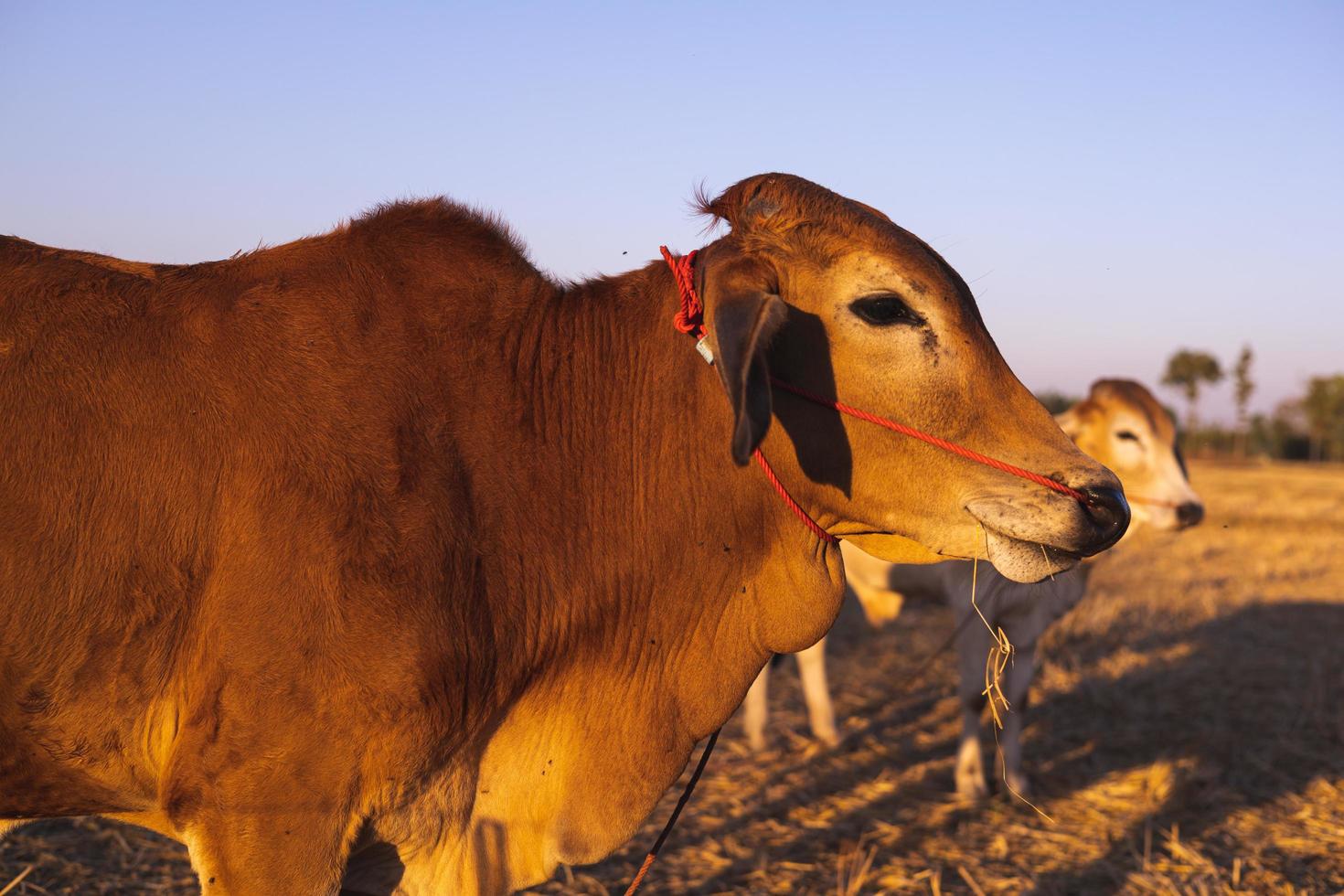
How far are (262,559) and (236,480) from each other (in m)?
0.20

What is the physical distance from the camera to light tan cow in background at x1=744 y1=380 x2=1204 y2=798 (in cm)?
670

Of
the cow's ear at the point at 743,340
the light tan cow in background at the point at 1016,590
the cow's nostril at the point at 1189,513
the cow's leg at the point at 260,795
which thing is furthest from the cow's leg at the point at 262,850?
the cow's nostril at the point at 1189,513

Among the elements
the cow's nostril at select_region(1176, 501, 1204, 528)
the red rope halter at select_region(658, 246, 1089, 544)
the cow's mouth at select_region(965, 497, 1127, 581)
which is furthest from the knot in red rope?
the cow's nostril at select_region(1176, 501, 1204, 528)

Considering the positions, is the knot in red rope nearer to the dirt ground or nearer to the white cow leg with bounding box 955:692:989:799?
the dirt ground

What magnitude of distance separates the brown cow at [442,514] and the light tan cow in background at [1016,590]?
3862 millimetres

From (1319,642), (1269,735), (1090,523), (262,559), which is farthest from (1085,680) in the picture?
(262,559)

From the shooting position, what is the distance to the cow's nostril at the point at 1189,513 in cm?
730

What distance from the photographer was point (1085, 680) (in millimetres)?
8781

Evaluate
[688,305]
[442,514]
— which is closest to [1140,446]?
[688,305]

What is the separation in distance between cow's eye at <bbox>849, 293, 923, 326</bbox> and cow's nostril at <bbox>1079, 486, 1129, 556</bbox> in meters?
0.62

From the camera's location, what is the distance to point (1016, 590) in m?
6.65

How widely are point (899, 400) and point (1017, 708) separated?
5002 millimetres

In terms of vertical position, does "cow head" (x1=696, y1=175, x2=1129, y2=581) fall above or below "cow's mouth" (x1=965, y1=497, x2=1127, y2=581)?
above

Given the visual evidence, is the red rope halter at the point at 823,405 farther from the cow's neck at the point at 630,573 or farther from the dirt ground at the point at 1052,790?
the dirt ground at the point at 1052,790
